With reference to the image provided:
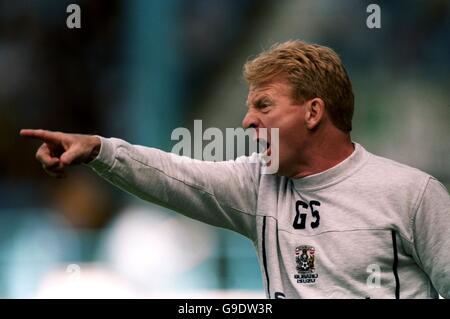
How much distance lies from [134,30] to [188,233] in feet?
4.39

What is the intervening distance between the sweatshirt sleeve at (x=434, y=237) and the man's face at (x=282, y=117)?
0.38 m

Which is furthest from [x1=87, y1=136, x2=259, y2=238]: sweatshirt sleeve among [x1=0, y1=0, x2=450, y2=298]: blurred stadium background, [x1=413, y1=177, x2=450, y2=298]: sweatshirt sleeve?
[x1=0, y1=0, x2=450, y2=298]: blurred stadium background

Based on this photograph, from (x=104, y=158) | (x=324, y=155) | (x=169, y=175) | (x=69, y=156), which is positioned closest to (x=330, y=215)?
(x=324, y=155)

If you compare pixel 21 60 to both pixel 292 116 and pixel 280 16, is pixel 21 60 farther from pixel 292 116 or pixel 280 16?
pixel 292 116

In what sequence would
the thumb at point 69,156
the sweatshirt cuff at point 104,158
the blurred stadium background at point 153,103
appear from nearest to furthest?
the thumb at point 69,156 < the sweatshirt cuff at point 104,158 < the blurred stadium background at point 153,103

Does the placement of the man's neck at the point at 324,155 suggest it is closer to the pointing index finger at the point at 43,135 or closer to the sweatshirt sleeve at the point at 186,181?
the sweatshirt sleeve at the point at 186,181

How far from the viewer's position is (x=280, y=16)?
503 cm

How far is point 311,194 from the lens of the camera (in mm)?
2287

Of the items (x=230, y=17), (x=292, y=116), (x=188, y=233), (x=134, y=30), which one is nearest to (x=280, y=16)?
(x=230, y=17)

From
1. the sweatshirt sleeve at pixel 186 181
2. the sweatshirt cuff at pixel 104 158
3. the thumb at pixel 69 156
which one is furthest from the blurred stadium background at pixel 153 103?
the thumb at pixel 69 156

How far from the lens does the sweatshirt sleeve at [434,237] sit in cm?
216

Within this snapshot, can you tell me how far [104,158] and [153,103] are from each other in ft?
8.82

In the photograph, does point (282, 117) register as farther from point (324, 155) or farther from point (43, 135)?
point (43, 135)

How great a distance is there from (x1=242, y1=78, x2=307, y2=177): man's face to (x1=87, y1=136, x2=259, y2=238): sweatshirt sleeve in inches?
4.7
